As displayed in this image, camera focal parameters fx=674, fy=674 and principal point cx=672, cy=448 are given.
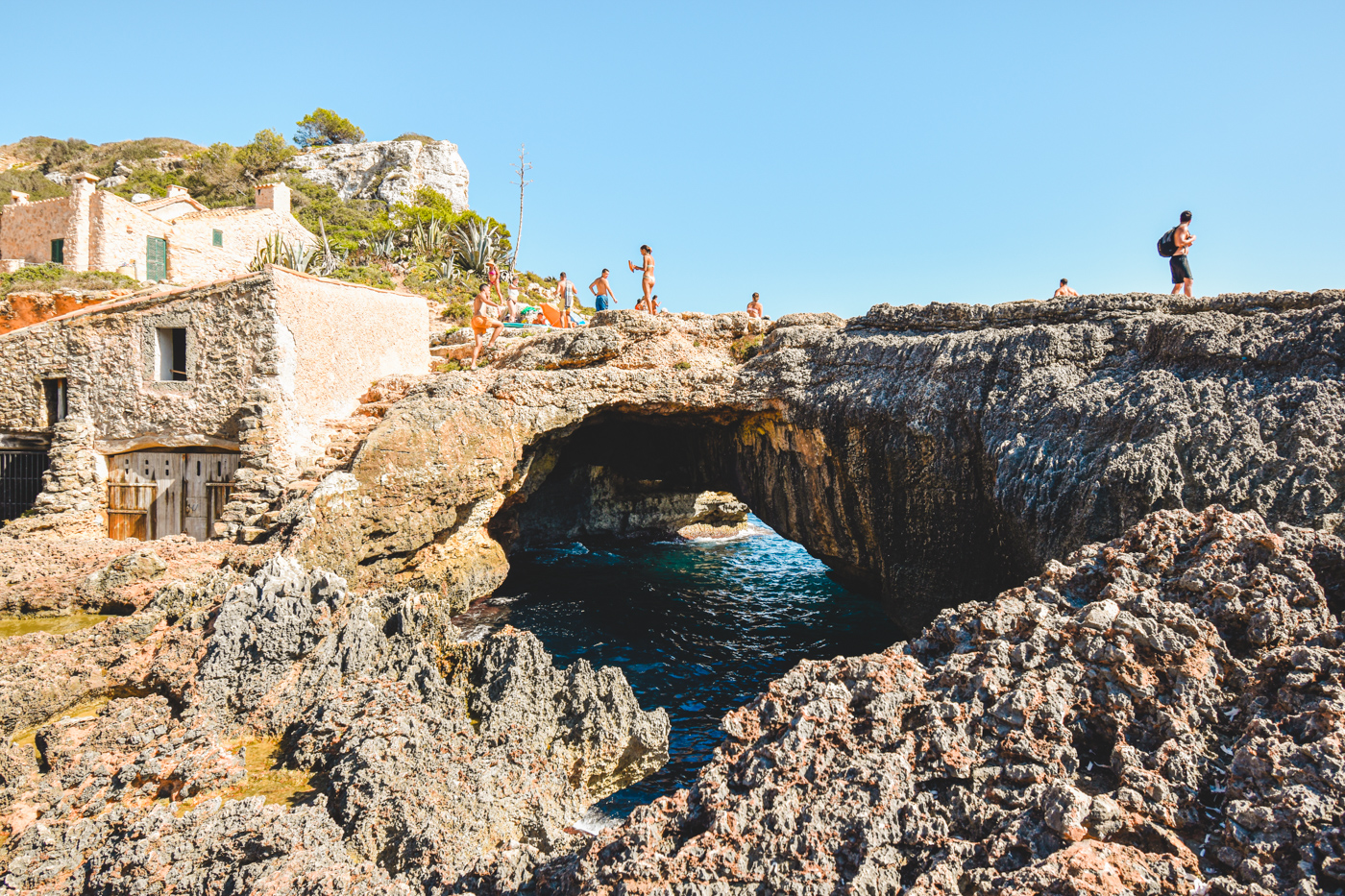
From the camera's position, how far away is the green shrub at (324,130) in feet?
178

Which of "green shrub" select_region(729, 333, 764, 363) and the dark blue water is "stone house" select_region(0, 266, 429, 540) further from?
"green shrub" select_region(729, 333, 764, 363)

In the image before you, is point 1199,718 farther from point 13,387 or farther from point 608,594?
point 13,387

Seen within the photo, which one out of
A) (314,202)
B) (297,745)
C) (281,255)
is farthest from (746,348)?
(314,202)

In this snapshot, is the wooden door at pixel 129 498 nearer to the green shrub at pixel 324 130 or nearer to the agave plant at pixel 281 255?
the agave plant at pixel 281 255

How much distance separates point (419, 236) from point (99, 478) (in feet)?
85.9

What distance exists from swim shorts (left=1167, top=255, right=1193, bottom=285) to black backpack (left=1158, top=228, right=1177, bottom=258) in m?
0.10

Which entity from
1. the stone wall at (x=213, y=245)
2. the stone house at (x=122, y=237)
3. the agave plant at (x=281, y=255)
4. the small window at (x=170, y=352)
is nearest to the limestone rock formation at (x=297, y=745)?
the small window at (x=170, y=352)

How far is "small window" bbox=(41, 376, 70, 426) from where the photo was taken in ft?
49.2

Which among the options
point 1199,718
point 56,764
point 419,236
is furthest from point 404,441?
point 419,236

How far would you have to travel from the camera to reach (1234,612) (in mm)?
4824

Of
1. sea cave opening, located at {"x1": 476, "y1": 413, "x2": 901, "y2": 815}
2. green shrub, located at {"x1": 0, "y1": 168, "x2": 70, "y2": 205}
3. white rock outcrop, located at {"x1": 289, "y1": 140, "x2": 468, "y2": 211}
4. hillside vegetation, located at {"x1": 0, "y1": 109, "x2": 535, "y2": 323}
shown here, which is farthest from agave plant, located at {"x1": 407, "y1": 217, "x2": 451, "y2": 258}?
sea cave opening, located at {"x1": 476, "y1": 413, "x2": 901, "y2": 815}

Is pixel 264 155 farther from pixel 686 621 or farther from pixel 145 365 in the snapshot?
pixel 686 621

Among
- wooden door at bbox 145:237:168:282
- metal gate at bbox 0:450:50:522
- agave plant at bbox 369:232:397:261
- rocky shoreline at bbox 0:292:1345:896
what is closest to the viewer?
rocky shoreline at bbox 0:292:1345:896

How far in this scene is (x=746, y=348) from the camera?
1492 centimetres
